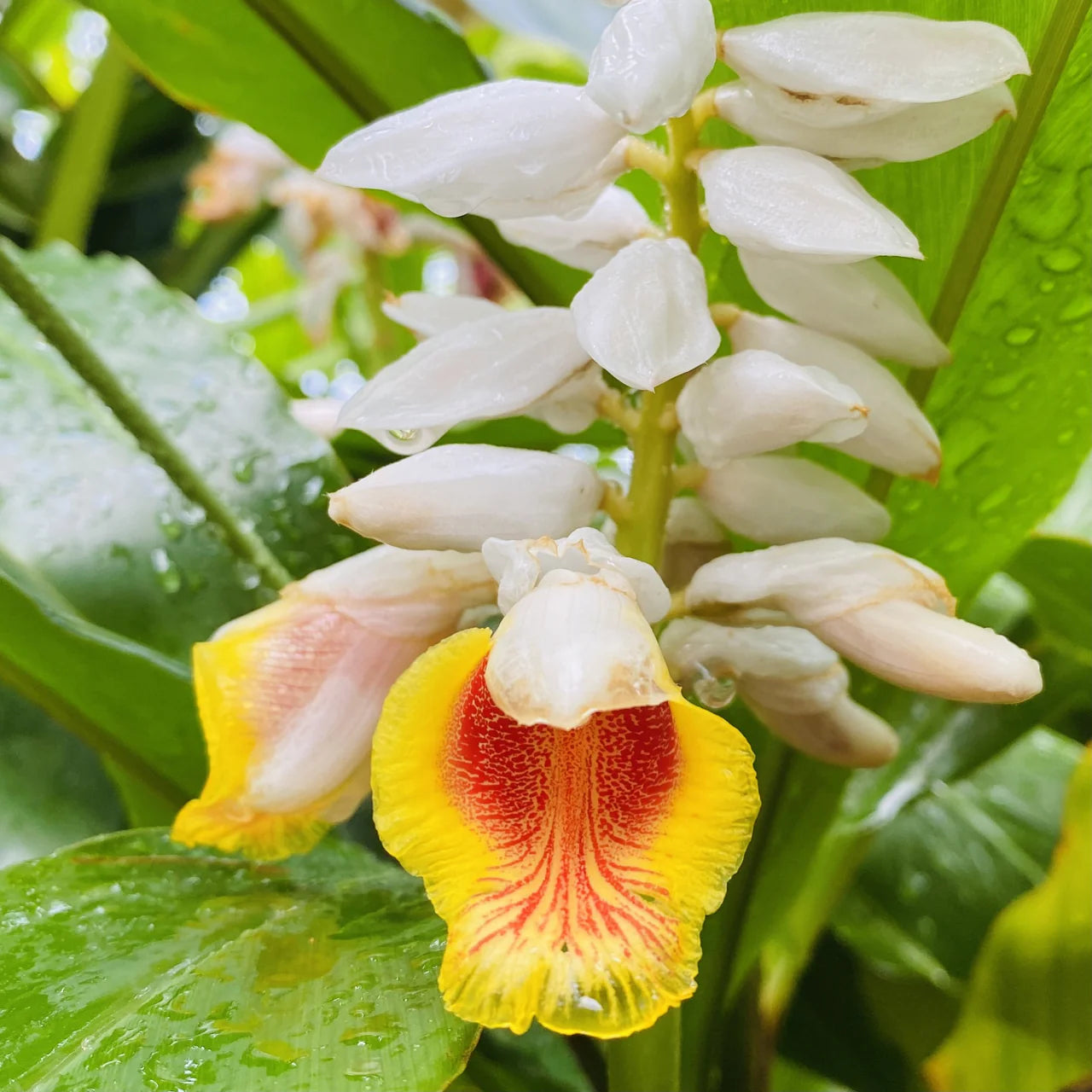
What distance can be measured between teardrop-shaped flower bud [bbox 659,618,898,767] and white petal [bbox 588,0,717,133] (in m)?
0.17

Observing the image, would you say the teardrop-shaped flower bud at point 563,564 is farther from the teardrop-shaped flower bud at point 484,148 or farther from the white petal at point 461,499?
the teardrop-shaped flower bud at point 484,148

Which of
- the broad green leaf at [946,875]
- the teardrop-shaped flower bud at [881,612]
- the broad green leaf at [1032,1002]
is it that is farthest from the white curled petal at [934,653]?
the broad green leaf at [946,875]

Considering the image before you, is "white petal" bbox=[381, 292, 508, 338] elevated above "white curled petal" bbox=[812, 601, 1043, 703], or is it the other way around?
"white petal" bbox=[381, 292, 508, 338]

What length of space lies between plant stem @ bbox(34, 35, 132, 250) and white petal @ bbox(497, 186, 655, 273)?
2.51 feet

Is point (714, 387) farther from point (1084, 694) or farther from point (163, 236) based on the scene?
point (163, 236)

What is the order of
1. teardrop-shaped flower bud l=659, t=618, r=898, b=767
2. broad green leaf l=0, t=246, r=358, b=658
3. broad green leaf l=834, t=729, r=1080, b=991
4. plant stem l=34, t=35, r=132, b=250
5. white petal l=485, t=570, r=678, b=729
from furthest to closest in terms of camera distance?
plant stem l=34, t=35, r=132, b=250 → broad green leaf l=834, t=729, r=1080, b=991 → broad green leaf l=0, t=246, r=358, b=658 → teardrop-shaped flower bud l=659, t=618, r=898, b=767 → white petal l=485, t=570, r=678, b=729

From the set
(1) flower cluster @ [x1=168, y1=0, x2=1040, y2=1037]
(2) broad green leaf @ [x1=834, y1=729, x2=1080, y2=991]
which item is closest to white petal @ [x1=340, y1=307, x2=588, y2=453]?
(1) flower cluster @ [x1=168, y1=0, x2=1040, y2=1037]

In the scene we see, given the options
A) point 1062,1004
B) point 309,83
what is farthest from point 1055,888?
point 309,83

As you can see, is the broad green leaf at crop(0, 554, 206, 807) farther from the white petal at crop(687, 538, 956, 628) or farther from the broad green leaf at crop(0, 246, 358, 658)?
the white petal at crop(687, 538, 956, 628)

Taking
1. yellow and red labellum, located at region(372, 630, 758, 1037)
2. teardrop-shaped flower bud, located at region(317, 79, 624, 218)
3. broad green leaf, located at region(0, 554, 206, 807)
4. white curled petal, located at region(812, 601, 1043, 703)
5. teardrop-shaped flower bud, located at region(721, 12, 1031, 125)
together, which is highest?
teardrop-shaped flower bud, located at region(721, 12, 1031, 125)

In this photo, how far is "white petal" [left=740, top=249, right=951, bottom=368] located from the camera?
1.24ft

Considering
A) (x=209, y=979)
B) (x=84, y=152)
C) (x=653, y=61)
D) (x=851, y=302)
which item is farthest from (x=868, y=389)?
(x=84, y=152)

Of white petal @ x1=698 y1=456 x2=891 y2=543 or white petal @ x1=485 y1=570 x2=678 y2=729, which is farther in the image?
white petal @ x1=698 y1=456 x2=891 y2=543

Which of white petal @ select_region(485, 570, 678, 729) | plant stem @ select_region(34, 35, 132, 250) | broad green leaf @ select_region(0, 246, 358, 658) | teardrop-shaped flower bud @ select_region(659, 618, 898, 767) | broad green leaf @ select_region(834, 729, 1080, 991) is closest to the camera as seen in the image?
white petal @ select_region(485, 570, 678, 729)
